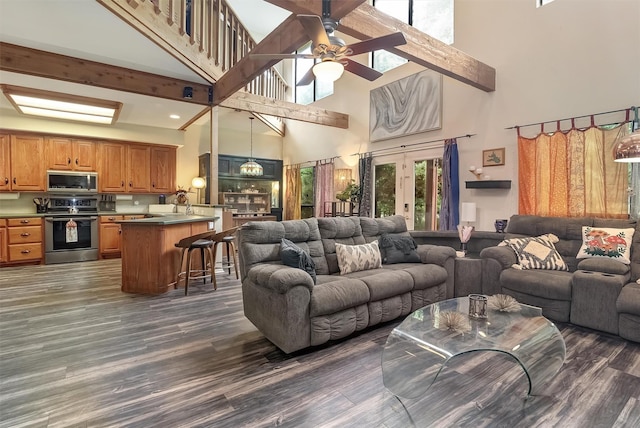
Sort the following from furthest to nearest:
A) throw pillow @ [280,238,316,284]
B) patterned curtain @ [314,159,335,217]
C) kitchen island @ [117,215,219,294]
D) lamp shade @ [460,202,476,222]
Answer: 1. patterned curtain @ [314,159,335,217]
2. lamp shade @ [460,202,476,222]
3. kitchen island @ [117,215,219,294]
4. throw pillow @ [280,238,316,284]

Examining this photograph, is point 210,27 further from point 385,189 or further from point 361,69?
point 385,189

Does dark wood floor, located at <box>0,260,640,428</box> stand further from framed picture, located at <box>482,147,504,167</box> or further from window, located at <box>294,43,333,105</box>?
window, located at <box>294,43,333,105</box>

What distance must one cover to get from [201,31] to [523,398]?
5.35 m

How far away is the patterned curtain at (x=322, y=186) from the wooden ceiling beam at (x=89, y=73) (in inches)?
142

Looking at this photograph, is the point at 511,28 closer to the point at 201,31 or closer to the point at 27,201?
the point at 201,31

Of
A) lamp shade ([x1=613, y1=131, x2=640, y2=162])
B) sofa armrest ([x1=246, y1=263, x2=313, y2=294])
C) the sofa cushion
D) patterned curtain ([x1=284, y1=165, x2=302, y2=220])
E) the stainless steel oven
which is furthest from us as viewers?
patterned curtain ([x1=284, y1=165, x2=302, y2=220])

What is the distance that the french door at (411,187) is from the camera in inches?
224

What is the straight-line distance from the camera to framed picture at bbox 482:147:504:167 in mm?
4771

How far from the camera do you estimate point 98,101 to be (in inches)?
206

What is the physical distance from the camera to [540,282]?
3.26 m

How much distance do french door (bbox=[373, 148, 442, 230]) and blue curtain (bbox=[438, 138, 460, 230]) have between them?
0.21 meters

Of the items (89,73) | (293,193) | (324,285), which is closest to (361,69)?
(324,285)

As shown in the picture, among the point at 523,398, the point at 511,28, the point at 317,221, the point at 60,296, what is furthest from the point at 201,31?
the point at 523,398

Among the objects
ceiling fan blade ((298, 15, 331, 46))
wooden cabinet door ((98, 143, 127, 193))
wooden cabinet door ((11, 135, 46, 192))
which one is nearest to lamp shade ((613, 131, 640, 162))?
ceiling fan blade ((298, 15, 331, 46))
